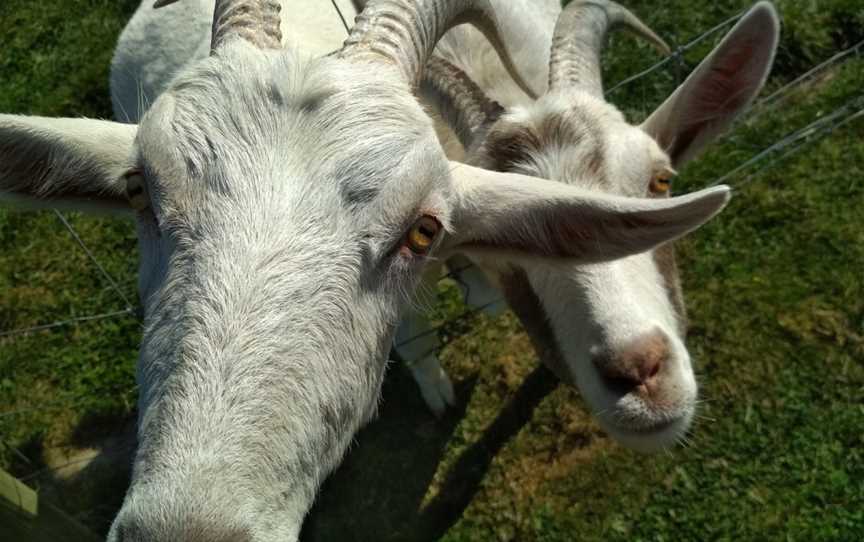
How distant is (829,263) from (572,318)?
3.52 meters

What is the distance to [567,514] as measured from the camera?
5.39 m

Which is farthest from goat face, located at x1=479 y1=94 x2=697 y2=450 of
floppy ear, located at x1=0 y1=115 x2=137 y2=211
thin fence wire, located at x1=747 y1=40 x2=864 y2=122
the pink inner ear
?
thin fence wire, located at x1=747 y1=40 x2=864 y2=122

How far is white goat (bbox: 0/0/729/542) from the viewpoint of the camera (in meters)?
2.28

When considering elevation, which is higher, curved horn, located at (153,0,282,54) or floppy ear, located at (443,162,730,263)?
curved horn, located at (153,0,282,54)

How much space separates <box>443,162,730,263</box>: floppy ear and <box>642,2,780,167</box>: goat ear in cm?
155

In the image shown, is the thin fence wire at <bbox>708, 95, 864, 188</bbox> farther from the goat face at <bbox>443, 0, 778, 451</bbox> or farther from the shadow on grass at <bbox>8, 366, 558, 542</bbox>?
the shadow on grass at <bbox>8, 366, 558, 542</bbox>

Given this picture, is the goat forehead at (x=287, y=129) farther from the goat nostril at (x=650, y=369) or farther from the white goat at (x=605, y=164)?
the goat nostril at (x=650, y=369)

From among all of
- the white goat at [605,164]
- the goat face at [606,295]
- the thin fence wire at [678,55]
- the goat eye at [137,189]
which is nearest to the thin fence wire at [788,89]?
the thin fence wire at [678,55]

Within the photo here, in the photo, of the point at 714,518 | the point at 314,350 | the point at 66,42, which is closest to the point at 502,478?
the point at 714,518

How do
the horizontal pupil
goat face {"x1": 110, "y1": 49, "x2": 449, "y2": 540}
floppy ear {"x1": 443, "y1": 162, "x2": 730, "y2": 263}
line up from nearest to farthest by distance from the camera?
1. goat face {"x1": 110, "y1": 49, "x2": 449, "y2": 540}
2. floppy ear {"x1": 443, "y1": 162, "x2": 730, "y2": 263}
3. the horizontal pupil

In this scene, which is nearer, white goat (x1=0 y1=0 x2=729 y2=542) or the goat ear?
white goat (x1=0 y1=0 x2=729 y2=542)

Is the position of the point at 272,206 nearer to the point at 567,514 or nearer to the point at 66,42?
the point at 567,514

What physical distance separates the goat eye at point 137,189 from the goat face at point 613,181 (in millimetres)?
1483

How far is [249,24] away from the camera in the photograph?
2.97 metres
